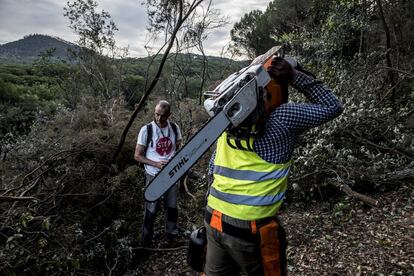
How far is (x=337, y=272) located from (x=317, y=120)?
2.31m

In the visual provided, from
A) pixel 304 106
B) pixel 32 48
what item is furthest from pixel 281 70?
pixel 32 48

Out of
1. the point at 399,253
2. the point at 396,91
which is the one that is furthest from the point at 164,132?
the point at 396,91

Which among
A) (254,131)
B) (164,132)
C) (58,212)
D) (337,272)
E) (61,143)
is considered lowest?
(337,272)

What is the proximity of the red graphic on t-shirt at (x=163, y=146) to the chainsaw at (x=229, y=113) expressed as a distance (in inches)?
108

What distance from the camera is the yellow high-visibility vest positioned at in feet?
5.51

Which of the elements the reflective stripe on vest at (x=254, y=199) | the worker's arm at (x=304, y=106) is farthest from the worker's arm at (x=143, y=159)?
the worker's arm at (x=304, y=106)

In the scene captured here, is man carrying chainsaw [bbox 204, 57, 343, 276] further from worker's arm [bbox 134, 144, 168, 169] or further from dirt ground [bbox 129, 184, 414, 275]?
worker's arm [bbox 134, 144, 168, 169]

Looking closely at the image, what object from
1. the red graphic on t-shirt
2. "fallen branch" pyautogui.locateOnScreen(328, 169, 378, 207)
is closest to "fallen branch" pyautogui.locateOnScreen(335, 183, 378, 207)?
"fallen branch" pyautogui.locateOnScreen(328, 169, 378, 207)

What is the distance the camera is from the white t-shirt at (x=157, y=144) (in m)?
4.41

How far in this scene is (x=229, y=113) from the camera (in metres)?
1.59

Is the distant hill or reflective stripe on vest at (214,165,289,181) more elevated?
the distant hill

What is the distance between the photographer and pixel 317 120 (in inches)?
67.4

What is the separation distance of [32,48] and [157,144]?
20287mm

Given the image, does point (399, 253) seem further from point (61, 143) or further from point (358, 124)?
point (61, 143)
